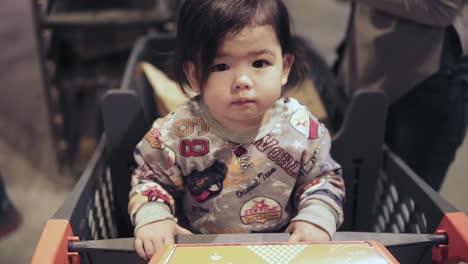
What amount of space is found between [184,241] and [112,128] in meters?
0.32

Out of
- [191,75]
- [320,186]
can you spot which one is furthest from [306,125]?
[191,75]

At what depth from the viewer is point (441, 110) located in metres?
0.88

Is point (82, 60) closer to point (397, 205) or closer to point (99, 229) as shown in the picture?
point (99, 229)

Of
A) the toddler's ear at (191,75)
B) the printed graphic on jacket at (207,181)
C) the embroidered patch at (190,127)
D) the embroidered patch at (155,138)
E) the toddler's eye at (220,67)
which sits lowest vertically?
the printed graphic on jacket at (207,181)

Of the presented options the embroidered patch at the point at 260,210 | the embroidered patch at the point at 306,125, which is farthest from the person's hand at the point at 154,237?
the embroidered patch at the point at 306,125

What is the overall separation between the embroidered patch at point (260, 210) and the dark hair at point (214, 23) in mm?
212

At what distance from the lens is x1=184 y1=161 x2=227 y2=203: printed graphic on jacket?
0.77 m

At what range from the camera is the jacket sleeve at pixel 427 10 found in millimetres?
782

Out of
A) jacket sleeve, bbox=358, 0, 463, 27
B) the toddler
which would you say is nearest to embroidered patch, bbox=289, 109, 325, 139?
the toddler

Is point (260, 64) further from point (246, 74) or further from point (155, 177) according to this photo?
point (155, 177)

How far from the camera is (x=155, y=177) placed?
0.77m

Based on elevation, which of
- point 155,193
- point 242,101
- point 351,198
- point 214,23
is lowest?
point 351,198

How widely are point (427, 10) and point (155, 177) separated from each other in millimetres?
501

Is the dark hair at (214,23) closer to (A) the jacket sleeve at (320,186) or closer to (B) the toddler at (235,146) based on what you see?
(B) the toddler at (235,146)
